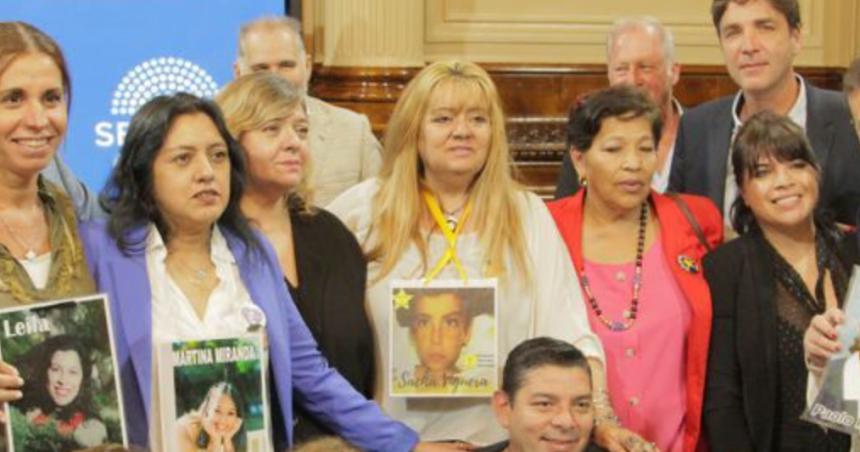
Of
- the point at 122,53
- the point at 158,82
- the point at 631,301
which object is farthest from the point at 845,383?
the point at 122,53

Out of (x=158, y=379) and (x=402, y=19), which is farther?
(x=402, y=19)

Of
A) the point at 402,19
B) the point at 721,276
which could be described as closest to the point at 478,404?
the point at 721,276

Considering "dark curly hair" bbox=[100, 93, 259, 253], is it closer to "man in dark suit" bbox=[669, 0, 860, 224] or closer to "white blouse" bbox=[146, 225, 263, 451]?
"white blouse" bbox=[146, 225, 263, 451]

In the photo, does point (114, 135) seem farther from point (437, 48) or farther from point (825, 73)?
point (825, 73)

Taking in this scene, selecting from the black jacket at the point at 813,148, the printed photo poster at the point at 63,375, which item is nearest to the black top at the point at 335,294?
the printed photo poster at the point at 63,375

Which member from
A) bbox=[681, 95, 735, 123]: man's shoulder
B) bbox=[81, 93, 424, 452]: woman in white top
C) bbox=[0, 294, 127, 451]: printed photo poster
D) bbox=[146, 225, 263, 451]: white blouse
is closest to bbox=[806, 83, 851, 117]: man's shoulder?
bbox=[681, 95, 735, 123]: man's shoulder

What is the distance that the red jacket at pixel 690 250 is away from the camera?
3283 mm

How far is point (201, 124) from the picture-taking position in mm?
2787

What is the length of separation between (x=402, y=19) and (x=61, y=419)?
10.5ft

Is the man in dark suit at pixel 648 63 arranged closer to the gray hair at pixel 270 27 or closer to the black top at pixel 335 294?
the gray hair at pixel 270 27

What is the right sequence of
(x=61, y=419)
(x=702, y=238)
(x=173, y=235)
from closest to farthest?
1. (x=61, y=419)
2. (x=173, y=235)
3. (x=702, y=238)

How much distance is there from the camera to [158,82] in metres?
4.97

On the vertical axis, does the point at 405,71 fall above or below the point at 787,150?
above

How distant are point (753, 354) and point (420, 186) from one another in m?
0.83
